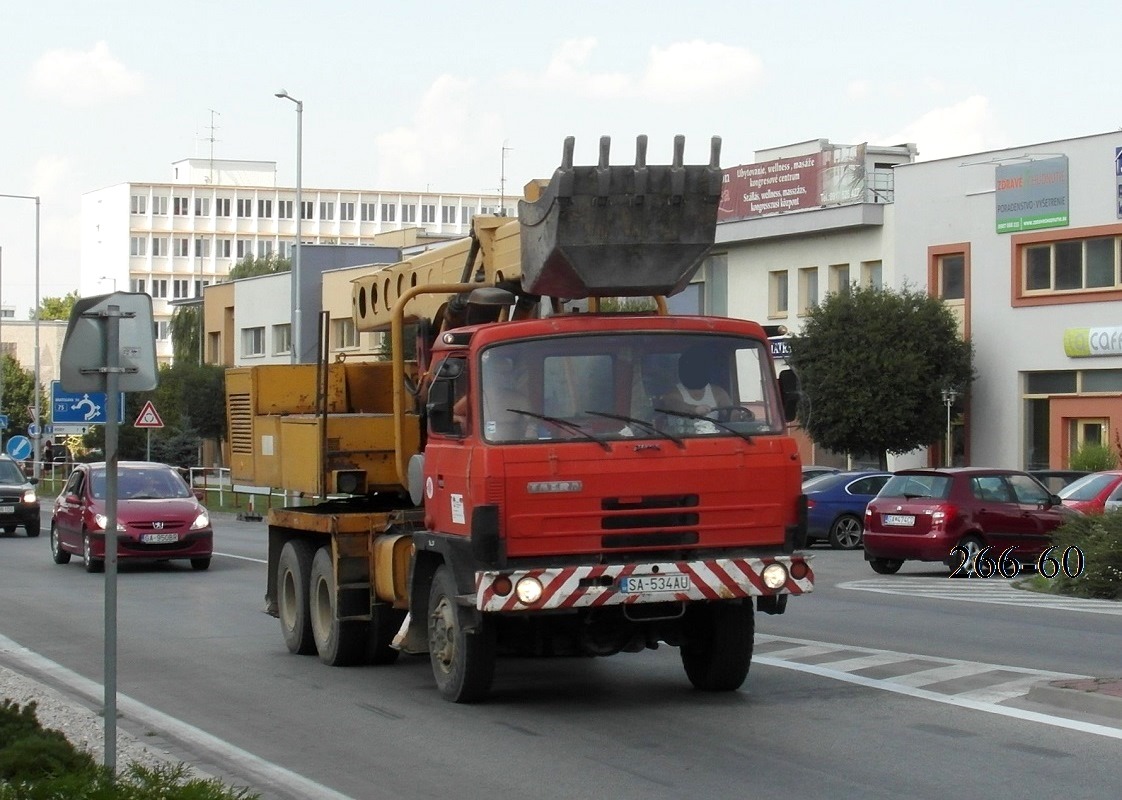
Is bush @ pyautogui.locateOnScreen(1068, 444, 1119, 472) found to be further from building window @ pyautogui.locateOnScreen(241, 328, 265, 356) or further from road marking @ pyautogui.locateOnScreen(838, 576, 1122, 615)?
building window @ pyautogui.locateOnScreen(241, 328, 265, 356)

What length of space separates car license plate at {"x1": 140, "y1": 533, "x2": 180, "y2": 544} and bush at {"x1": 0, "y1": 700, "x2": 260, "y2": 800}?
1622cm

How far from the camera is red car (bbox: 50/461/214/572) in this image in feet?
81.8

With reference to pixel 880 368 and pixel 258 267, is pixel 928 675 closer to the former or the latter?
pixel 880 368

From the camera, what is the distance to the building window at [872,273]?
47.9 metres

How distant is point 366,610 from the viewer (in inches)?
536

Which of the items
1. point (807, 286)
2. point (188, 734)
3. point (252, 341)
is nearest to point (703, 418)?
point (188, 734)

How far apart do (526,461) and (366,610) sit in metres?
3.54

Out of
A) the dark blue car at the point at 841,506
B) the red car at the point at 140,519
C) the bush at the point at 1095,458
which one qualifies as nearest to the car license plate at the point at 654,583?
the red car at the point at 140,519

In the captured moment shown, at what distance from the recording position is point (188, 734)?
10469 mm

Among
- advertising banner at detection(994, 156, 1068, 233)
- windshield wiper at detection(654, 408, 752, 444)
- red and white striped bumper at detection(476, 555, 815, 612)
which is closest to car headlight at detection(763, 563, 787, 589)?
red and white striped bumper at detection(476, 555, 815, 612)

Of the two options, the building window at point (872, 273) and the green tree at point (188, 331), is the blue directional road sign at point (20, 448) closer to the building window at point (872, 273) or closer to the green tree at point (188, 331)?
the building window at point (872, 273)

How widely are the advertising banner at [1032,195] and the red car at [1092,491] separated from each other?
55.3 ft

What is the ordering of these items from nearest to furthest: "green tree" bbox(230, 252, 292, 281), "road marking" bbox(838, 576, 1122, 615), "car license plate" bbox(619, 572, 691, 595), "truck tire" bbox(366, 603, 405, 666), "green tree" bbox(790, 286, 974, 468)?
"car license plate" bbox(619, 572, 691, 595)
"truck tire" bbox(366, 603, 405, 666)
"road marking" bbox(838, 576, 1122, 615)
"green tree" bbox(790, 286, 974, 468)
"green tree" bbox(230, 252, 292, 281)

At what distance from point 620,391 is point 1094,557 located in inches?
453
